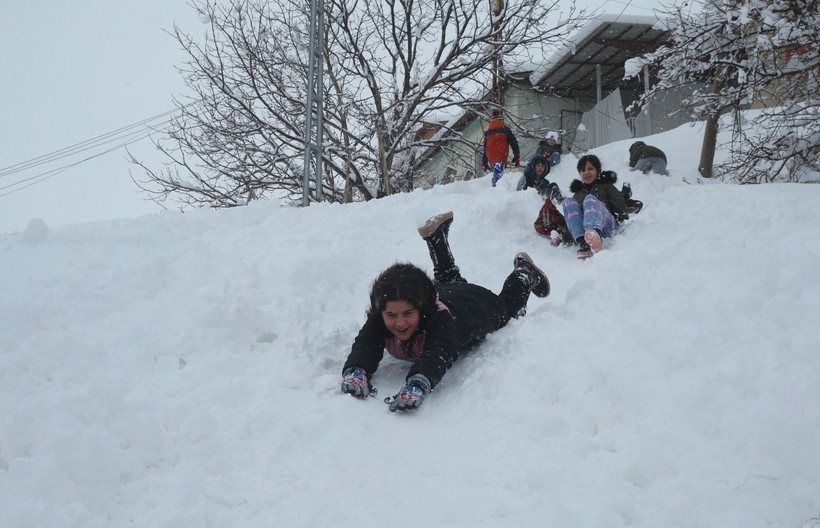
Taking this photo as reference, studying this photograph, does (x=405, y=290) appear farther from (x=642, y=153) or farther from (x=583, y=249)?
(x=642, y=153)

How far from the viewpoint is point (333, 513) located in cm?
183

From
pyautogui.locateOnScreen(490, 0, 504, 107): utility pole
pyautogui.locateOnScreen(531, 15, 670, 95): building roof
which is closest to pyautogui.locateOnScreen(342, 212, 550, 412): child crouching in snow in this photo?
pyautogui.locateOnScreen(490, 0, 504, 107): utility pole

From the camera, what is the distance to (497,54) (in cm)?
1216

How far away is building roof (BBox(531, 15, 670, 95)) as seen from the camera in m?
12.4

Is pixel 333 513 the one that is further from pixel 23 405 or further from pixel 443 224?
pixel 443 224

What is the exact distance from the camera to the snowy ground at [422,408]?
175 cm

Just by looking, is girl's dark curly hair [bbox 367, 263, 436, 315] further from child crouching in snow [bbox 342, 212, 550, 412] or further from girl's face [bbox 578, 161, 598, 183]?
girl's face [bbox 578, 161, 598, 183]

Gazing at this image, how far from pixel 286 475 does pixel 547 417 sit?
40.2 inches

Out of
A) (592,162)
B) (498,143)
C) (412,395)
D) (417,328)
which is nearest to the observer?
(412,395)

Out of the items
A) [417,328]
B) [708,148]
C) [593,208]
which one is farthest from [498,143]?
[417,328]

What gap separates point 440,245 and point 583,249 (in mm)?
1635

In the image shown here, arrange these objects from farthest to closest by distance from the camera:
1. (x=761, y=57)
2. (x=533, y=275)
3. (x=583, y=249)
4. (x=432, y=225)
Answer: (x=761, y=57), (x=583, y=249), (x=432, y=225), (x=533, y=275)

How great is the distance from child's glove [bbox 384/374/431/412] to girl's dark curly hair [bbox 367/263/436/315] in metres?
0.42

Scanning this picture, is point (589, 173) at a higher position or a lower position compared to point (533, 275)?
higher
